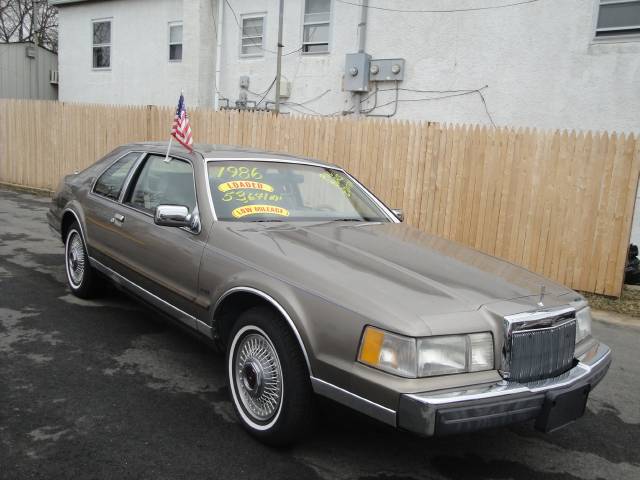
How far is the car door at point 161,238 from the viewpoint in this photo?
3.79 metres

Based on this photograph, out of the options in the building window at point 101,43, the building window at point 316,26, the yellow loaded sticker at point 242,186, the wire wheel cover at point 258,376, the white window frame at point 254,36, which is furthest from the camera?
the building window at point 101,43

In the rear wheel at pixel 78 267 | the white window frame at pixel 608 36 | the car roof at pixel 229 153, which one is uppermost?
the white window frame at pixel 608 36

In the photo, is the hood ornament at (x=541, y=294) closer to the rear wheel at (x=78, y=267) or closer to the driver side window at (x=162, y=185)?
the driver side window at (x=162, y=185)

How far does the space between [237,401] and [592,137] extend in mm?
5845

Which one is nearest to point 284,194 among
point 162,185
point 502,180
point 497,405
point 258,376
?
point 162,185

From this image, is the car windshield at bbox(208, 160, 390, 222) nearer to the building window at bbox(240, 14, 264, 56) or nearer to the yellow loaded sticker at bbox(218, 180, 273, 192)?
the yellow loaded sticker at bbox(218, 180, 273, 192)

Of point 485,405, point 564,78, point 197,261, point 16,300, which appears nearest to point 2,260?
point 16,300

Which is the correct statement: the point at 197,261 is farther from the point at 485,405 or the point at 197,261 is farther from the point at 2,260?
the point at 2,260

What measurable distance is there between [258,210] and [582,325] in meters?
2.13

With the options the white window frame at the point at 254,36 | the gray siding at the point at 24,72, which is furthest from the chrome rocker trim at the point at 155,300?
the gray siding at the point at 24,72

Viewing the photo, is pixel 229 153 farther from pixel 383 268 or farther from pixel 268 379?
pixel 268 379

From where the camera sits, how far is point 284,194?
422 cm

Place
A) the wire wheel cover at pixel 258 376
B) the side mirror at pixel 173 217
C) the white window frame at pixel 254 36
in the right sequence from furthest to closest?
the white window frame at pixel 254 36 < the side mirror at pixel 173 217 < the wire wheel cover at pixel 258 376

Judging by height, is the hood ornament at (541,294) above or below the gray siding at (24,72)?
below
